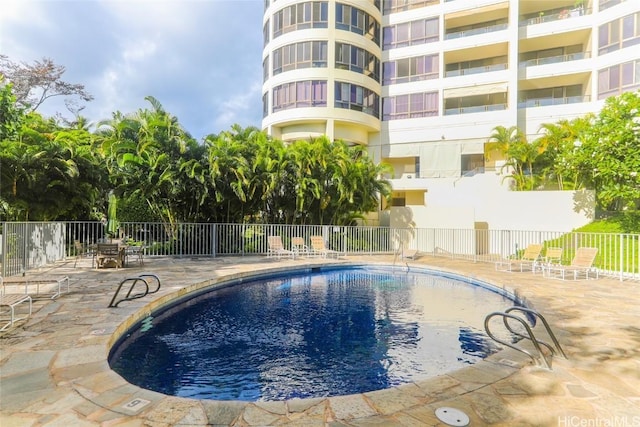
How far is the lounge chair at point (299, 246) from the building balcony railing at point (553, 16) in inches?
946

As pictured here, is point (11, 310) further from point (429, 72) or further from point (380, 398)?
point (429, 72)

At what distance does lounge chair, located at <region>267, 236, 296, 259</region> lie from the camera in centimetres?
1478

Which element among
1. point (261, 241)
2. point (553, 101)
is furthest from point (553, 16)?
point (261, 241)

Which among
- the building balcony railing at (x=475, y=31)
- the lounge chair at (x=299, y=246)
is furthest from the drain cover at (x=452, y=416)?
the building balcony railing at (x=475, y=31)

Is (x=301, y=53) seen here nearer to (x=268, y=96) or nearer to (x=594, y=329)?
(x=268, y=96)

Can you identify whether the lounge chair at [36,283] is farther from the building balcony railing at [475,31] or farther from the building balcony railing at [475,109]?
the building balcony railing at [475,31]

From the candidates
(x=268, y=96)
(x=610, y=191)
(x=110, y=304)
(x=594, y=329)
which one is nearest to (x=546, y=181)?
(x=610, y=191)

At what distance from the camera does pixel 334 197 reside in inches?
703

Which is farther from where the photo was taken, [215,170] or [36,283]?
[215,170]

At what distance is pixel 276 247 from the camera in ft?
48.5

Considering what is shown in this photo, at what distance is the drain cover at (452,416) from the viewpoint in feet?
9.67

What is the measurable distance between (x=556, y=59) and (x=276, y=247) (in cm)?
2515

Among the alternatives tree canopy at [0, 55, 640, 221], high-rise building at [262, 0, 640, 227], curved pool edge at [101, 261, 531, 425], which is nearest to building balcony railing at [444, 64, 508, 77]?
high-rise building at [262, 0, 640, 227]

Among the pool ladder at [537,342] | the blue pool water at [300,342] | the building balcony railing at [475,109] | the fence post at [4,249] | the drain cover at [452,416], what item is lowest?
the blue pool water at [300,342]
